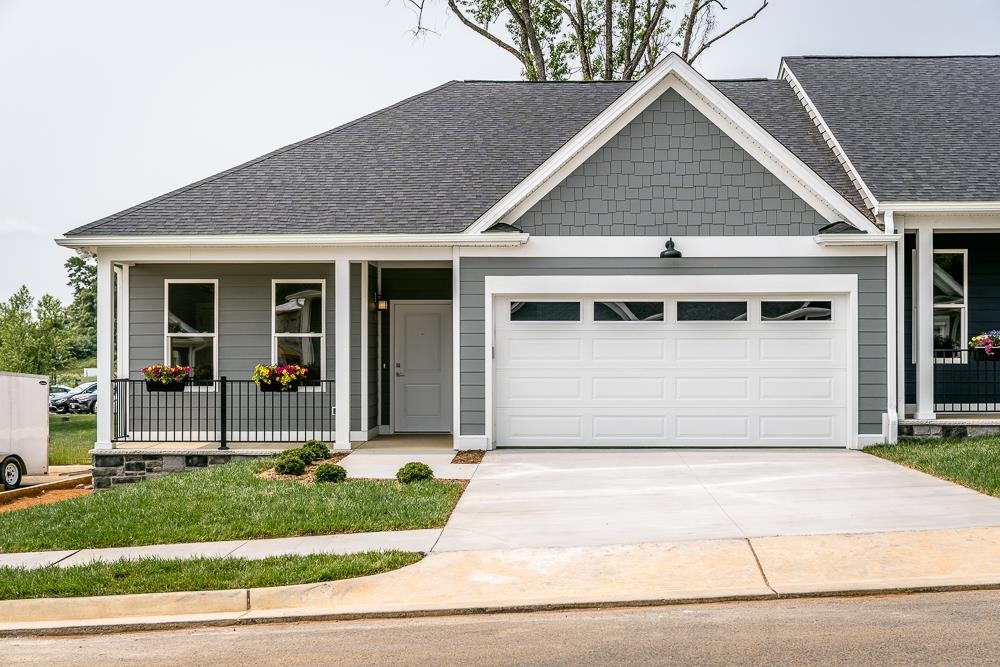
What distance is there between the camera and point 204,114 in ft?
99.1

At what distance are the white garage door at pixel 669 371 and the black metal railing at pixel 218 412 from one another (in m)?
3.15

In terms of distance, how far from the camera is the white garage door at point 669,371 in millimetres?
13352

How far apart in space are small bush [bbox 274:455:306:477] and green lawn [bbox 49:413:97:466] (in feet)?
36.8

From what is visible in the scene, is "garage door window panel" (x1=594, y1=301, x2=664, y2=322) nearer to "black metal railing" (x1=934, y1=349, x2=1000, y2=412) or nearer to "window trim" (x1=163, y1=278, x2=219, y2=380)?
"black metal railing" (x1=934, y1=349, x2=1000, y2=412)

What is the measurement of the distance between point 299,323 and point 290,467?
4.02 m

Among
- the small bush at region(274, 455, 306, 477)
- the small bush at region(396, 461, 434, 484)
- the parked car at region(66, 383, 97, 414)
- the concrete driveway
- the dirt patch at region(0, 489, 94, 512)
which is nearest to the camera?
the concrete driveway

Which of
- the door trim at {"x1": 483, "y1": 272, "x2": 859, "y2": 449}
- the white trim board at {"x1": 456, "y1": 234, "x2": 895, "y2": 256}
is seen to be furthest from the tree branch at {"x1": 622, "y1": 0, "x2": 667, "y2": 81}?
the door trim at {"x1": 483, "y1": 272, "x2": 859, "y2": 449}

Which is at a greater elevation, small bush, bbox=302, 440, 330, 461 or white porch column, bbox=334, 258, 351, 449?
white porch column, bbox=334, 258, 351, 449

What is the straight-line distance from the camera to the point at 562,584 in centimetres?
673

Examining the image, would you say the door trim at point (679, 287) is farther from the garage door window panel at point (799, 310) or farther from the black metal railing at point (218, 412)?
the black metal railing at point (218, 412)

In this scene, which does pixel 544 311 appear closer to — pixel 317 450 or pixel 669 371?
pixel 669 371

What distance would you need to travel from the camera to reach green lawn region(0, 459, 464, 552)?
27.4 ft

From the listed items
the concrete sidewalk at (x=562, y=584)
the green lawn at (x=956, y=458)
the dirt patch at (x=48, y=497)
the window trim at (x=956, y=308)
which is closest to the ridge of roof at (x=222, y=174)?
the dirt patch at (x=48, y=497)

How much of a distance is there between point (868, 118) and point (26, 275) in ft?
210
